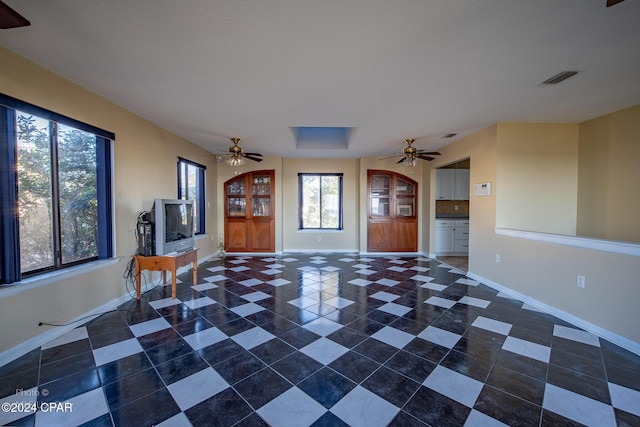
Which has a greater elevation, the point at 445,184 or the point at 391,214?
the point at 445,184

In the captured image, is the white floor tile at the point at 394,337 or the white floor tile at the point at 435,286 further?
the white floor tile at the point at 435,286

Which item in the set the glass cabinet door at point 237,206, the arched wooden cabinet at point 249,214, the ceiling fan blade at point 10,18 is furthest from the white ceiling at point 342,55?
the glass cabinet door at point 237,206

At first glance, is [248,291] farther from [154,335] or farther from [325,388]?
[325,388]

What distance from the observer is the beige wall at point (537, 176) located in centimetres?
391

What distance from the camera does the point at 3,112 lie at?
215 cm

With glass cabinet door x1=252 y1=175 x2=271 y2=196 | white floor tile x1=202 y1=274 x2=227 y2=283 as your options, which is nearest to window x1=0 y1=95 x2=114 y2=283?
white floor tile x1=202 y1=274 x2=227 y2=283

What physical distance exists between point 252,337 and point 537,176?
4.55 m

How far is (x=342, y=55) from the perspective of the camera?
2160 mm

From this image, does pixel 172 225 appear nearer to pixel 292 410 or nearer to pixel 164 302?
pixel 164 302

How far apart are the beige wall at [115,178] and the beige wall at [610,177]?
6.46 metres

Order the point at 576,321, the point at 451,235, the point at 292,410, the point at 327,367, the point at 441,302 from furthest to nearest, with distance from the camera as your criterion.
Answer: the point at 451,235
the point at 441,302
the point at 576,321
the point at 327,367
the point at 292,410

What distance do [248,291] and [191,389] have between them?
205 cm

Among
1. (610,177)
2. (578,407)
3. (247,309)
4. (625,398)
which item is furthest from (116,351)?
(610,177)

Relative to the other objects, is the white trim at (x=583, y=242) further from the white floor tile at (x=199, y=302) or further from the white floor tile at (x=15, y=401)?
the white floor tile at (x=15, y=401)
